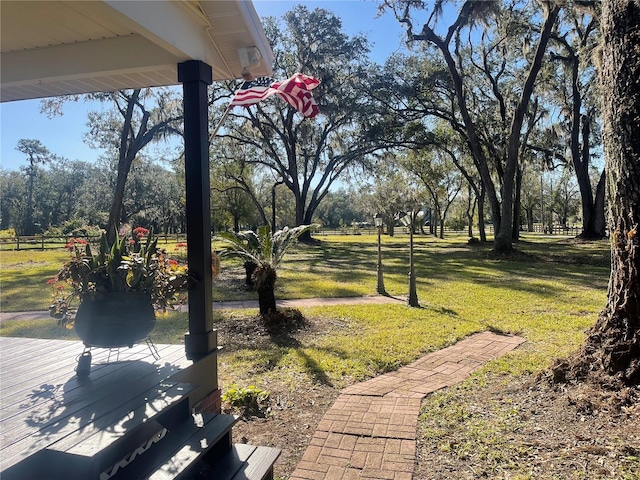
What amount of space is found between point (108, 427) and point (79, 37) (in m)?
2.47

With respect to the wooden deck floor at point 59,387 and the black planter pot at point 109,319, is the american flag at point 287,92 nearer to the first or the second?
the black planter pot at point 109,319

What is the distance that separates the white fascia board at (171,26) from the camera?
212cm

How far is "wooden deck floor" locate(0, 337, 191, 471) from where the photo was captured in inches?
68.7

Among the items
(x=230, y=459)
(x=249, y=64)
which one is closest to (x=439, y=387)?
(x=230, y=459)

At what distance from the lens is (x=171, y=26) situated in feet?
8.17

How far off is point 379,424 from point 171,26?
9.88ft

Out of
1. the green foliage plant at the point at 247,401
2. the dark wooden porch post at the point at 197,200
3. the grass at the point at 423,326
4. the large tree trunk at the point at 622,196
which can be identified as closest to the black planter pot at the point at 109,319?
the dark wooden porch post at the point at 197,200

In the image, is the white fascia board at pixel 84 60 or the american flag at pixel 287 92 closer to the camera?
the white fascia board at pixel 84 60

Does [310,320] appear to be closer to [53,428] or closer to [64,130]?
[53,428]

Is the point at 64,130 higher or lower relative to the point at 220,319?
higher

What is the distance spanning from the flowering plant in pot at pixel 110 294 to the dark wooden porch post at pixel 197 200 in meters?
0.33

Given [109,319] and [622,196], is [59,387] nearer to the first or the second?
[109,319]

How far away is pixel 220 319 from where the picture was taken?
20.6 feet

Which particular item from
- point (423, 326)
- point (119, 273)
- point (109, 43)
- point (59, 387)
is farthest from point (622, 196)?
point (59, 387)
